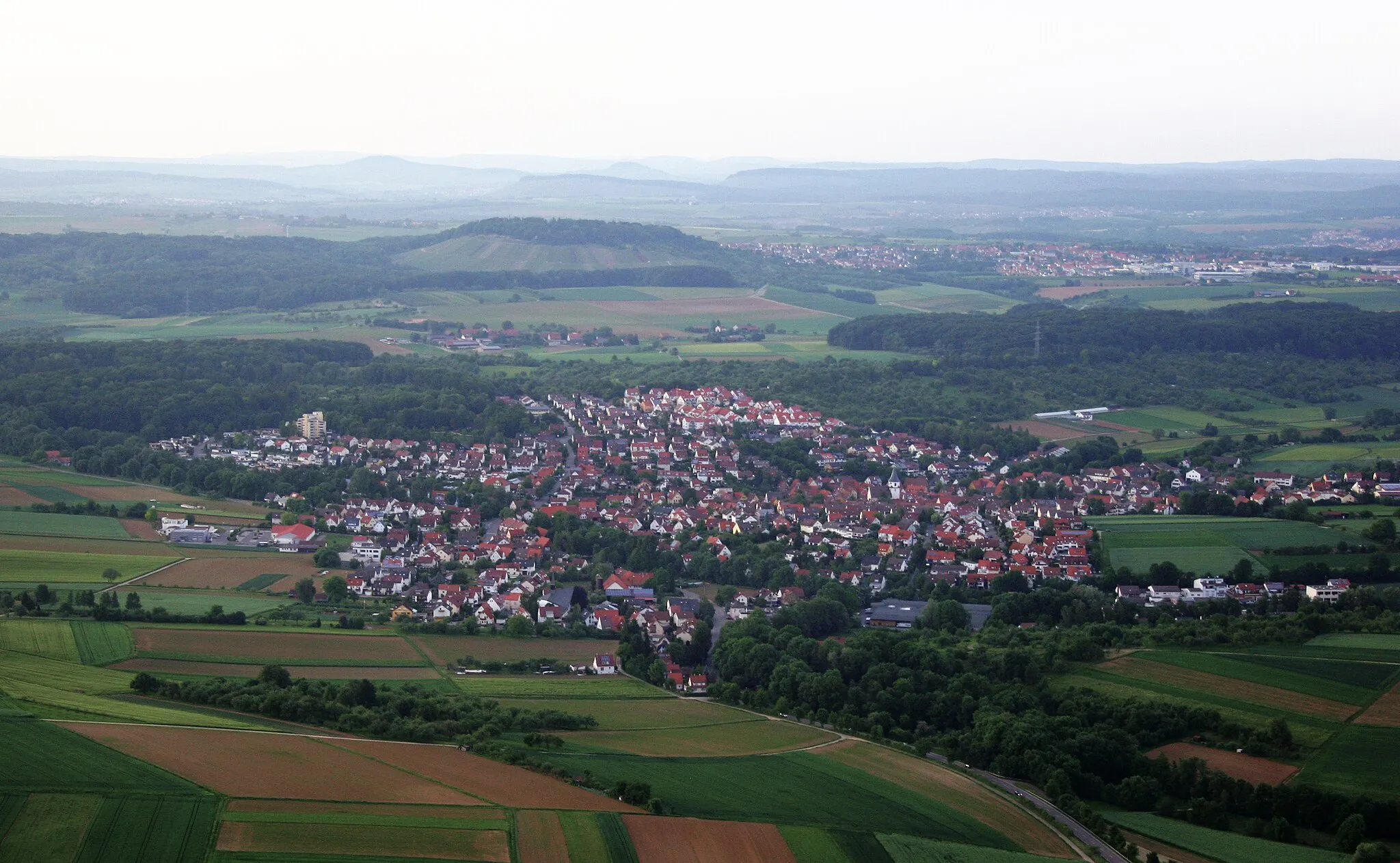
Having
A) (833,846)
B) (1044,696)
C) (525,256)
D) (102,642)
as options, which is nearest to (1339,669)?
(1044,696)

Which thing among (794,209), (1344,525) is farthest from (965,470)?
(794,209)

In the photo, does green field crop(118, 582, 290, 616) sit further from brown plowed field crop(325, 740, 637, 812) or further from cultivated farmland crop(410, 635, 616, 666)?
brown plowed field crop(325, 740, 637, 812)

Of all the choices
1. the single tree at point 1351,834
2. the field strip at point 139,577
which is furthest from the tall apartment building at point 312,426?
the single tree at point 1351,834

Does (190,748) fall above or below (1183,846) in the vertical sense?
above

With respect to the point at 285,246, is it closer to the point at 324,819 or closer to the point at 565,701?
the point at 565,701

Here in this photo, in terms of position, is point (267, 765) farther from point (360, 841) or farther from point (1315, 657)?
point (1315, 657)

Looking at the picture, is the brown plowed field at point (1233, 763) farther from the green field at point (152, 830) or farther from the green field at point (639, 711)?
A: the green field at point (152, 830)

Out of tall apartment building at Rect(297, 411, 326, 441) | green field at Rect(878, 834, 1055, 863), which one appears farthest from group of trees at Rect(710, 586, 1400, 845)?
tall apartment building at Rect(297, 411, 326, 441)
